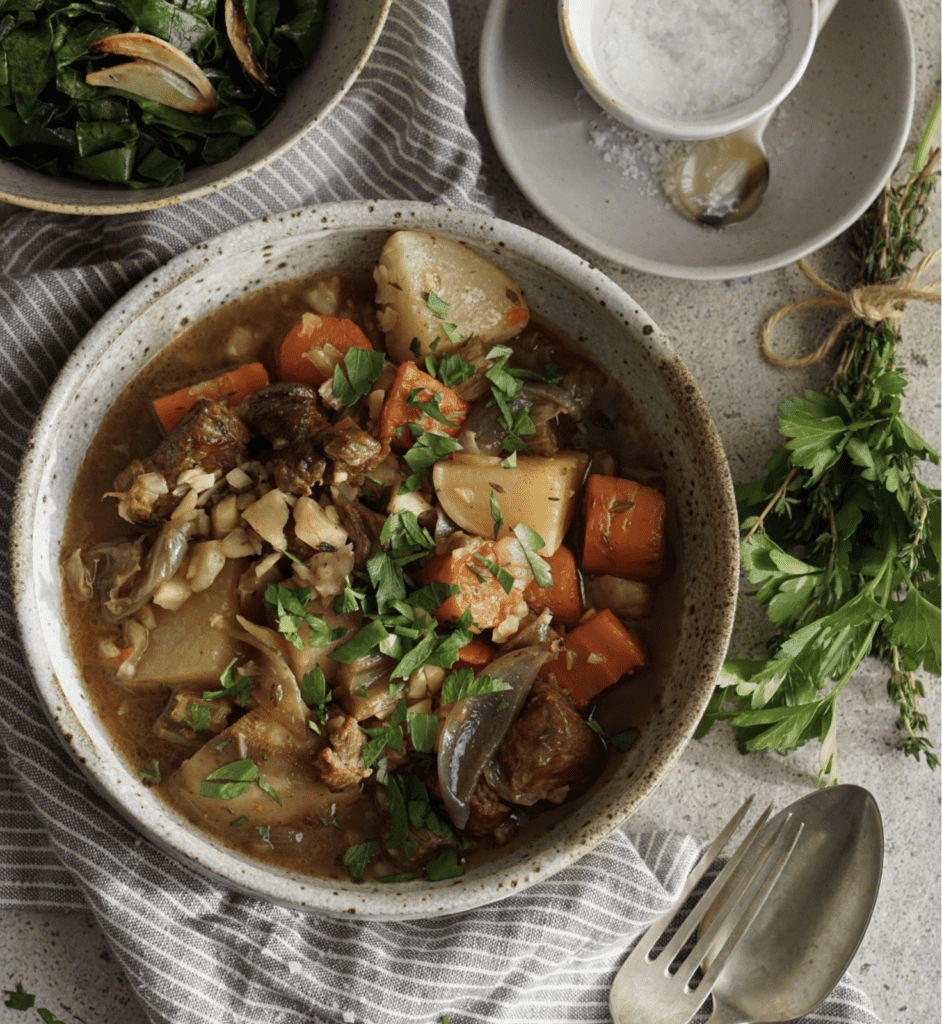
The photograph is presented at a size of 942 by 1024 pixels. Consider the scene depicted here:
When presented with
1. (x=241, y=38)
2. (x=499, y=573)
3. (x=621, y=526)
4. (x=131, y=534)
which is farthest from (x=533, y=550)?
(x=241, y=38)

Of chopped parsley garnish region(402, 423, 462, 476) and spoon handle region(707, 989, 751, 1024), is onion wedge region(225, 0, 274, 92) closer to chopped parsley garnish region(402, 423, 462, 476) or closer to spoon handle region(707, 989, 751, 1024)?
chopped parsley garnish region(402, 423, 462, 476)

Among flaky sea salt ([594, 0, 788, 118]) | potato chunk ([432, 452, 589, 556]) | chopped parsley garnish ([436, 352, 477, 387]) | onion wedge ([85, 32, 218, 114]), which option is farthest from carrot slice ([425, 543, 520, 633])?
flaky sea salt ([594, 0, 788, 118])

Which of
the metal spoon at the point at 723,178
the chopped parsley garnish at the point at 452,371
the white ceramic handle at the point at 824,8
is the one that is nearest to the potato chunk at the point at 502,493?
the chopped parsley garnish at the point at 452,371

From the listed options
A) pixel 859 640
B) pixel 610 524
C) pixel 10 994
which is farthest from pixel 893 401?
pixel 10 994

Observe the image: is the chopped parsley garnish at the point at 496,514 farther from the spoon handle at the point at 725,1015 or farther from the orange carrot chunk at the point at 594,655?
the spoon handle at the point at 725,1015

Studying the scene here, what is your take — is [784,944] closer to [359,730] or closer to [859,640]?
[859,640]

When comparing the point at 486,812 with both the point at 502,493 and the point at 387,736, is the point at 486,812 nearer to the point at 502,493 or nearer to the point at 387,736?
the point at 387,736
